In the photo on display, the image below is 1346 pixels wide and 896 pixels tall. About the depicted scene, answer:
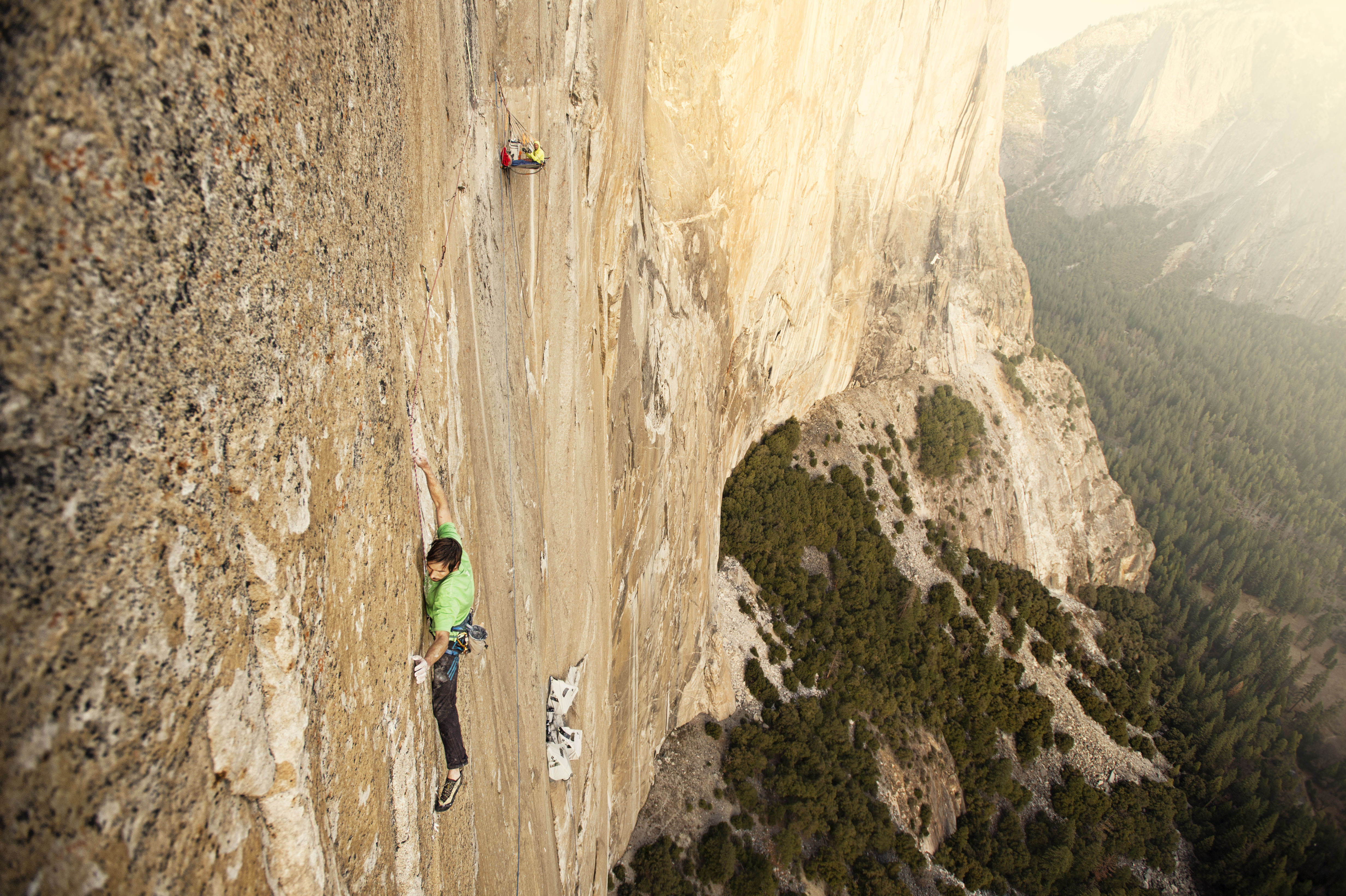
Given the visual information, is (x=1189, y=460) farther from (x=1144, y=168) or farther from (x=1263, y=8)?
(x=1263, y=8)

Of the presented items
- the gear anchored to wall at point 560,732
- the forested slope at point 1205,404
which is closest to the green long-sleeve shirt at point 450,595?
the gear anchored to wall at point 560,732

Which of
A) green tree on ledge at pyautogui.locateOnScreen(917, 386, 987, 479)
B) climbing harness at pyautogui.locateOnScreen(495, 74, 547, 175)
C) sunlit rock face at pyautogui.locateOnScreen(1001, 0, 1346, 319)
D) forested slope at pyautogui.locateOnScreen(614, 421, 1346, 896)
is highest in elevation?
sunlit rock face at pyautogui.locateOnScreen(1001, 0, 1346, 319)

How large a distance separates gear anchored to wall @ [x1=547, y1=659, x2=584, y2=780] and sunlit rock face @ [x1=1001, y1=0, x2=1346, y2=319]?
142282mm

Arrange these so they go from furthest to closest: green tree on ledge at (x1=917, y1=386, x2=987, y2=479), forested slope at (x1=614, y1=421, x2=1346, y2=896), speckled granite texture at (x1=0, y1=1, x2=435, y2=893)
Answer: green tree on ledge at (x1=917, y1=386, x2=987, y2=479), forested slope at (x1=614, y1=421, x2=1346, y2=896), speckled granite texture at (x1=0, y1=1, x2=435, y2=893)

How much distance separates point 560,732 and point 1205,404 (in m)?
109

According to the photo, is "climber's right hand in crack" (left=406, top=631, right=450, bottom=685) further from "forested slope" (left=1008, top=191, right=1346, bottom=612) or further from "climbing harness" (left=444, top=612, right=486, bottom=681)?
"forested slope" (left=1008, top=191, right=1346, bottom=612)

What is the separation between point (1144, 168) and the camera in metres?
118

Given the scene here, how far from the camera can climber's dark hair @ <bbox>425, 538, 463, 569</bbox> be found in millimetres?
4629

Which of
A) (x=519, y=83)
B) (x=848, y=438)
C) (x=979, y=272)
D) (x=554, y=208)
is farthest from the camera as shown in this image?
(x=979, y=272)

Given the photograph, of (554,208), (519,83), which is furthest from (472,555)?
(519,83)

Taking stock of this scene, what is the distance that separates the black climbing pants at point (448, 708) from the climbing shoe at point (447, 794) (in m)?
0.12

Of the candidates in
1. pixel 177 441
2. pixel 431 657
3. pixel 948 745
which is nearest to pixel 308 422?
pixel 177 441

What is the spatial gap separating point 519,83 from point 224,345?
261 inches

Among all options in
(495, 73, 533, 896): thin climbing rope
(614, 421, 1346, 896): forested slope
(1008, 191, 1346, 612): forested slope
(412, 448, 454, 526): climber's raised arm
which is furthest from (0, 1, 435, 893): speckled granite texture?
(1008, 191, 1346, 612): forested slope
